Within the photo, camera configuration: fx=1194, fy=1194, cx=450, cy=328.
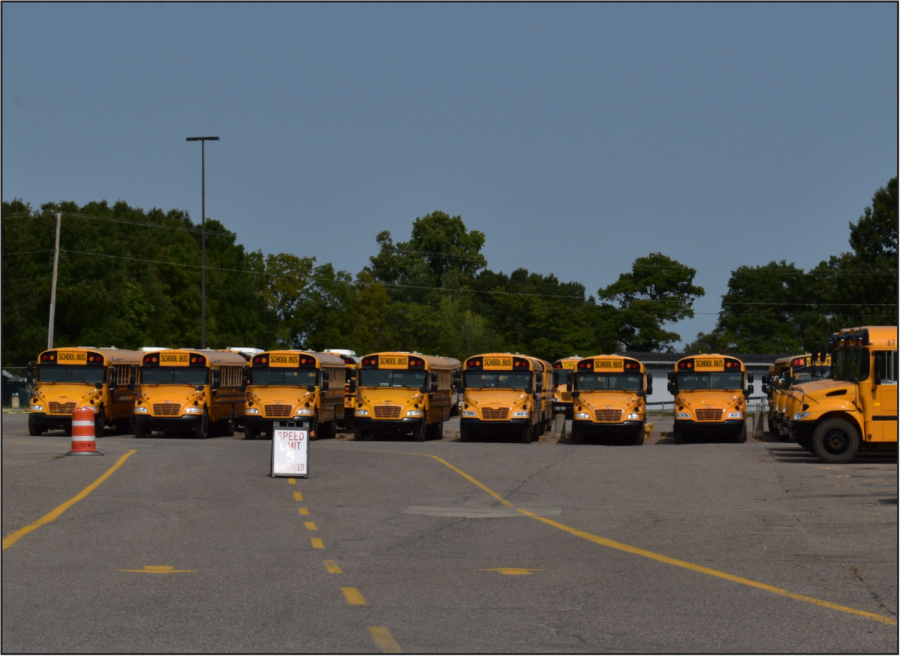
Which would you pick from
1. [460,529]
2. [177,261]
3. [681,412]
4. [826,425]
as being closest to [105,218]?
[177,261]

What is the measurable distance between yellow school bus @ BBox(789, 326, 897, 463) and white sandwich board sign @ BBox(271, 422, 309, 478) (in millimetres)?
11438

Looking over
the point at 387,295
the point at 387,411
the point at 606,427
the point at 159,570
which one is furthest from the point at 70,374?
the point at 387,295

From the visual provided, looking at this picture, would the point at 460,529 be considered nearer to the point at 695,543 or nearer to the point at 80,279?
the point at 695,543

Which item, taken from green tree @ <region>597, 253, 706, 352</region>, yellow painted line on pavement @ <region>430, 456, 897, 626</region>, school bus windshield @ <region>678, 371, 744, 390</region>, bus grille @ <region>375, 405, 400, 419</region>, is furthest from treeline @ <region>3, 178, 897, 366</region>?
yellow painted line on pavement @ <region>430, 456, 897, 626</region>

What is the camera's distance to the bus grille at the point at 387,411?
3650cm

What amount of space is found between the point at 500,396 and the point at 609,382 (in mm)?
3381

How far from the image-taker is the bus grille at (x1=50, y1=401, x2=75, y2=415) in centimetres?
3775

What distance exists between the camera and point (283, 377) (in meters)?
37.5

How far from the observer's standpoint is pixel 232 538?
1297 centimetres

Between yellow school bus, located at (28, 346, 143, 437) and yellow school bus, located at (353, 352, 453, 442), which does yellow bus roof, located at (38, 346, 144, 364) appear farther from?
yellow school bus, located at (353, 352, 453, 442)

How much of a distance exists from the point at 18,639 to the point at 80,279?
7274 centimetres

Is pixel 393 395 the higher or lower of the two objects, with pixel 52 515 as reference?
higher

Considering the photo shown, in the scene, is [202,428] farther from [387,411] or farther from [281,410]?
[387,411]

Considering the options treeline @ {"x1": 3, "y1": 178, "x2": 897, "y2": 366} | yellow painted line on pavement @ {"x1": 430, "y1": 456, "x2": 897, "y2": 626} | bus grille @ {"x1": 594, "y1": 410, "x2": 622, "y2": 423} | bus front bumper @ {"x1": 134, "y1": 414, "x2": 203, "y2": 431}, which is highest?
treeline @ {"x1": 3, "y1": 178, "x2": 897, "y2": 366}
